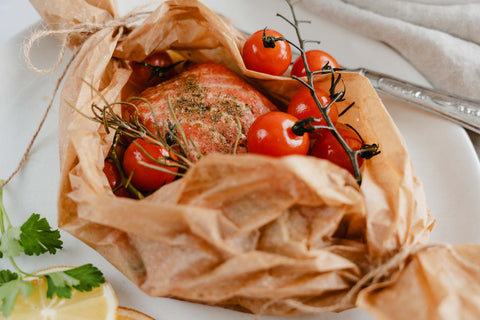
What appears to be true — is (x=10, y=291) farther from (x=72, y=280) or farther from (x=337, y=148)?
(x=337, y=148)

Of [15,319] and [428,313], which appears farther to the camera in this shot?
[15,319]

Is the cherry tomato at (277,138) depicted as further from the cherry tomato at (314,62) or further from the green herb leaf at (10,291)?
the green herb leaf at (10,291)

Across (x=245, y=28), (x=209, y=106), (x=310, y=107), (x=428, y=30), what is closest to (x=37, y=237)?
(x=209, y=106)

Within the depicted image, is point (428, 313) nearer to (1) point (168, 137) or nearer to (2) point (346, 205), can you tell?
(2) point (346, 205)

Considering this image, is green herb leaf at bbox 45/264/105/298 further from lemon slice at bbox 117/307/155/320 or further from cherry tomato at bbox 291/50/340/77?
cherry tomato at bbox 291/50/340/77

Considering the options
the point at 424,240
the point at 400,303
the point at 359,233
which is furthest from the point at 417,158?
the point at 400,303

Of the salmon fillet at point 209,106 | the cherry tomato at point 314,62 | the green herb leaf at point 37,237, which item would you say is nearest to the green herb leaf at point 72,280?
the green herb leaf at point 37,237
